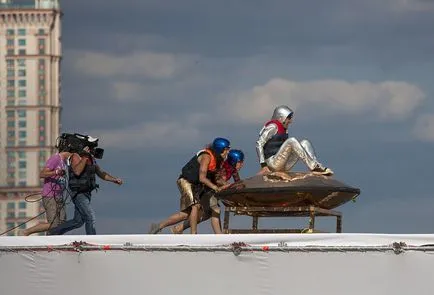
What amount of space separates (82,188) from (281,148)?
2.70 m

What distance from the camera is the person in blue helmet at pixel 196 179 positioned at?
1539 centimetres

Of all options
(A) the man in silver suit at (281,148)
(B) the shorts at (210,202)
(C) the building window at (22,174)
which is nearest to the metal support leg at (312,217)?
(A) the man in silver suit at (281,148)

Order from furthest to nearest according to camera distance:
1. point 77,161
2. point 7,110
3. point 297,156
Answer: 1. point 7,110
2. point 77,161
3. point 297,156

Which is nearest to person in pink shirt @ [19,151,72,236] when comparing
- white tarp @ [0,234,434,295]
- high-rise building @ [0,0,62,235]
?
white tarp @ [0,234,434,295]

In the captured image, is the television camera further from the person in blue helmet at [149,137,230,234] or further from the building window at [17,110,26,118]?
the building window at [17,110,26,118]

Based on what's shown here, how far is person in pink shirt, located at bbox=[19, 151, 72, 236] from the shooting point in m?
15.9

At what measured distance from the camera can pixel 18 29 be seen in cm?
19362

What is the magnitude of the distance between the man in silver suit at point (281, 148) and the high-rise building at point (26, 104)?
158240 mm

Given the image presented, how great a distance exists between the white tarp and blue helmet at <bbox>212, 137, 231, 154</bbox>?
3380 mm

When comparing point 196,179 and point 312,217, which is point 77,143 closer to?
point 196,179

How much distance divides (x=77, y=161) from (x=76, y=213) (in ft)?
2.36

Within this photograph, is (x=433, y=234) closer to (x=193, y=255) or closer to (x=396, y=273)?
(x=396, y=273)

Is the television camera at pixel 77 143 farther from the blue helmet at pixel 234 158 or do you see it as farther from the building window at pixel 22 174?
the building window at pixel 22 174

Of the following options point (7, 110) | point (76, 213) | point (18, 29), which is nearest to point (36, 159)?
Result: point (7, 110)
